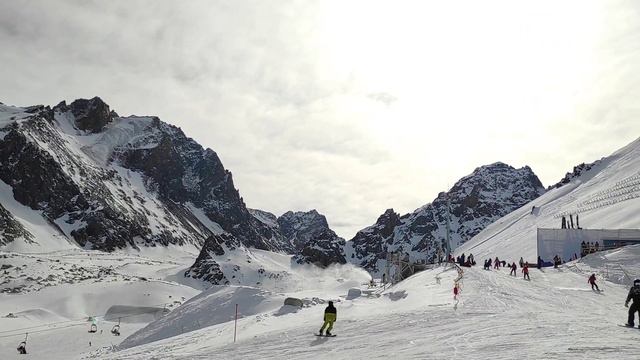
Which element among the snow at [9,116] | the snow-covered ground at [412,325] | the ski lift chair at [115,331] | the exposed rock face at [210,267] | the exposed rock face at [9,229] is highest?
the snow at [9,116]

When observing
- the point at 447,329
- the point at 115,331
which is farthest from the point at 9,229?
the point at 447,329

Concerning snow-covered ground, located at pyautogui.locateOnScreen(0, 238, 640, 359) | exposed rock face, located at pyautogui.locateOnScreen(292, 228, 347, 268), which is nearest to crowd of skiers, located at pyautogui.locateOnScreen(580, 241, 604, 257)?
snow-covered ground, located at pyautogui.locateOnScreen(0, 238, 640, 359)

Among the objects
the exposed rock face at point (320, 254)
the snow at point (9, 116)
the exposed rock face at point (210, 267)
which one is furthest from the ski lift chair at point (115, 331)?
the snow at point (9, 116)

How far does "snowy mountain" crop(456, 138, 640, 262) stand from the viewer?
65.2m

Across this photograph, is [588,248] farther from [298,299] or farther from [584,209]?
[584,209]

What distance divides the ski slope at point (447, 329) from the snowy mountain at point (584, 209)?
118 ft

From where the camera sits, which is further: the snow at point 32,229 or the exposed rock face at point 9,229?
the snow at point 32,229

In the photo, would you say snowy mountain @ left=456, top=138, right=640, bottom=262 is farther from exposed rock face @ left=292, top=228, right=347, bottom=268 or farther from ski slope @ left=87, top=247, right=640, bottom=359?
exposed rock face @ left=292, top=228, right=347, bottom=268

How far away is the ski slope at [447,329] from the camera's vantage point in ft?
46.8

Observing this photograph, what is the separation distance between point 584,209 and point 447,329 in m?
71.0

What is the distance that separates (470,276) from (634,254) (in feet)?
44.4

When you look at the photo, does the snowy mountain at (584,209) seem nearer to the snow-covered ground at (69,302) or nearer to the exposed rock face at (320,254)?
the snow-covered ground at (69,302)

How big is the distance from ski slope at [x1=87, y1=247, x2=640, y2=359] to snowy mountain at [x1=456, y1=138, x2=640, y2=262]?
36055mm

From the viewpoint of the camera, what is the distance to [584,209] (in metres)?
79.4
